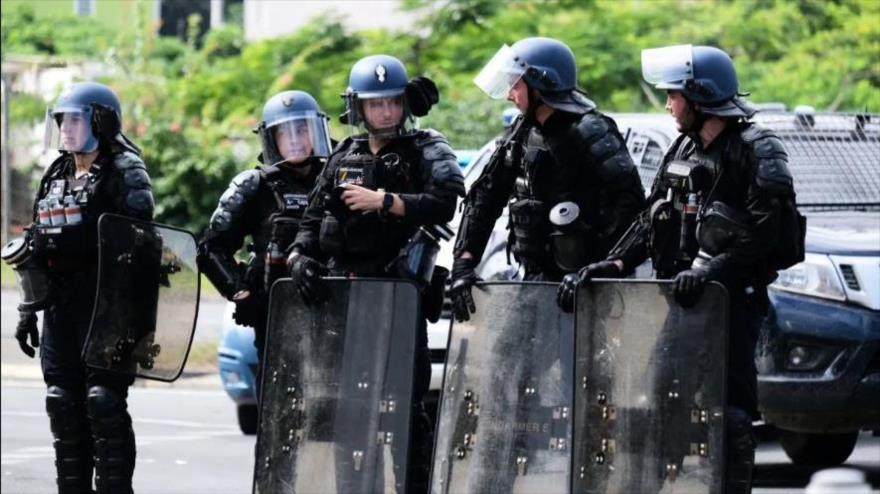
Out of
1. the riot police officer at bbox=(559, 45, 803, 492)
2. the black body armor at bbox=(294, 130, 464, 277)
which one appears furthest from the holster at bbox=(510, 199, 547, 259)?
the riot police officer at bbox=(559, 45, 803, 492)

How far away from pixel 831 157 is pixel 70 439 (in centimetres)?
453

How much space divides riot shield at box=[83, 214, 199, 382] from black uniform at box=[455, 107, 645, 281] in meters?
1.51

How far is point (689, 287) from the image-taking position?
685 centimetres

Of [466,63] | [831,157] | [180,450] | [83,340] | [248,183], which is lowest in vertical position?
[180,450]

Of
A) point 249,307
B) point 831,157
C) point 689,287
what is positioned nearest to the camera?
point 689,287

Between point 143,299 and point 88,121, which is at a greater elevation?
point 88,121

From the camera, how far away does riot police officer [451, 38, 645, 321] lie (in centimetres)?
776

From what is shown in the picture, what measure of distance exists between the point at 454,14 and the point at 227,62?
6.12 metres

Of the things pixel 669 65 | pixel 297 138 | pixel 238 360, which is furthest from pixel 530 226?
pixel 238 360

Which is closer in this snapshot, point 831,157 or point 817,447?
point 831,157

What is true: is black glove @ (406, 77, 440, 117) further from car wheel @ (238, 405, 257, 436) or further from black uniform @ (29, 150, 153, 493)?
car wheel @ (238, 405, 257, 436)

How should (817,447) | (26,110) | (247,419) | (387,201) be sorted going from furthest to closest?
(26,110) < (247,419) < (817,447) < (387,201)

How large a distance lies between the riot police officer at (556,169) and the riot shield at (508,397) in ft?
1.28

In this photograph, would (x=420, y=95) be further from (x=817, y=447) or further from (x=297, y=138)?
(x=817, y=447)
